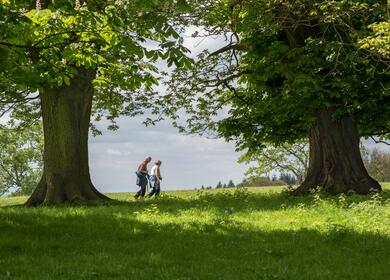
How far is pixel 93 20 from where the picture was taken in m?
11.7

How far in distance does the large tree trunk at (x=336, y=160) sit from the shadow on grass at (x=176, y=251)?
382 inches

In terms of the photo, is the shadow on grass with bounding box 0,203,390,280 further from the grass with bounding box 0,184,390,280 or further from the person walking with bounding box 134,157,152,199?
the person walking with bounding box 134,157,152,199

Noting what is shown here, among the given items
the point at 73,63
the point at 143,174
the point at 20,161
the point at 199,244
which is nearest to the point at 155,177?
the point at 143,174

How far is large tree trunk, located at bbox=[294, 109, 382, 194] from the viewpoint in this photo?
21.2 meters

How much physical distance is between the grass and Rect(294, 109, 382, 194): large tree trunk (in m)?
6.08

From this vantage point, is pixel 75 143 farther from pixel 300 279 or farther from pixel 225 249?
pixel 300 279

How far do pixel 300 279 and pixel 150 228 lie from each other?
5.35 meters

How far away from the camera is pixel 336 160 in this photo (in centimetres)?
2142

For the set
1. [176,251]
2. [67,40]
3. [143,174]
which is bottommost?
[176,251]

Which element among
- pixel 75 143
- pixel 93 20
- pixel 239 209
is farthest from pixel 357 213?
pixel 75 143

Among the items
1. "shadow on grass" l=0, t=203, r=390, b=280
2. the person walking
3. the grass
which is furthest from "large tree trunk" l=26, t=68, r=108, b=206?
"shadow on grass" l=0, t=203, r=390, b=280

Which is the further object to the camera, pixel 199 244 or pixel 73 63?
pixel 73 63

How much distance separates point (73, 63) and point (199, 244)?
752 cm

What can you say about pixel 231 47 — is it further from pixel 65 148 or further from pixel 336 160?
pixel 65 148
